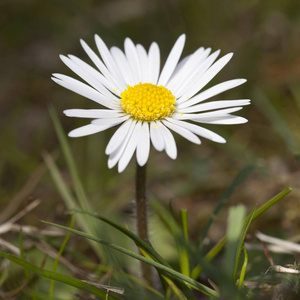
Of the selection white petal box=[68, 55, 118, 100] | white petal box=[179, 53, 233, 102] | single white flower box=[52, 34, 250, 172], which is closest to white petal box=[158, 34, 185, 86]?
single white flower box=[52, 34, 250, 172]

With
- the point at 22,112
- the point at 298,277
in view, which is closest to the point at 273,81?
the point at 22,112

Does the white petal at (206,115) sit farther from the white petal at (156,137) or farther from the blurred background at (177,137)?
the blurred background at (177,137)

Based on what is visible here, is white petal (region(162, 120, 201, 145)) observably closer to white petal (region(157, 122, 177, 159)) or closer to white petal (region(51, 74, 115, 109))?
white petal (region(157, 122, 177, 159))

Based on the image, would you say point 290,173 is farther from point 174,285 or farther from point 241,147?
point 174,285

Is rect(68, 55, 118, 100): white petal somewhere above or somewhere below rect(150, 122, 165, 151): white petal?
above

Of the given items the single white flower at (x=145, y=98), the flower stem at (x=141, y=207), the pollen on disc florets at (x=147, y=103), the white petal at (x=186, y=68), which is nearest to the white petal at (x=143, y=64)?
the single white flower at (x=145, y=98)

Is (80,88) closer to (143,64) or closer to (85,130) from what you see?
(85,130)
